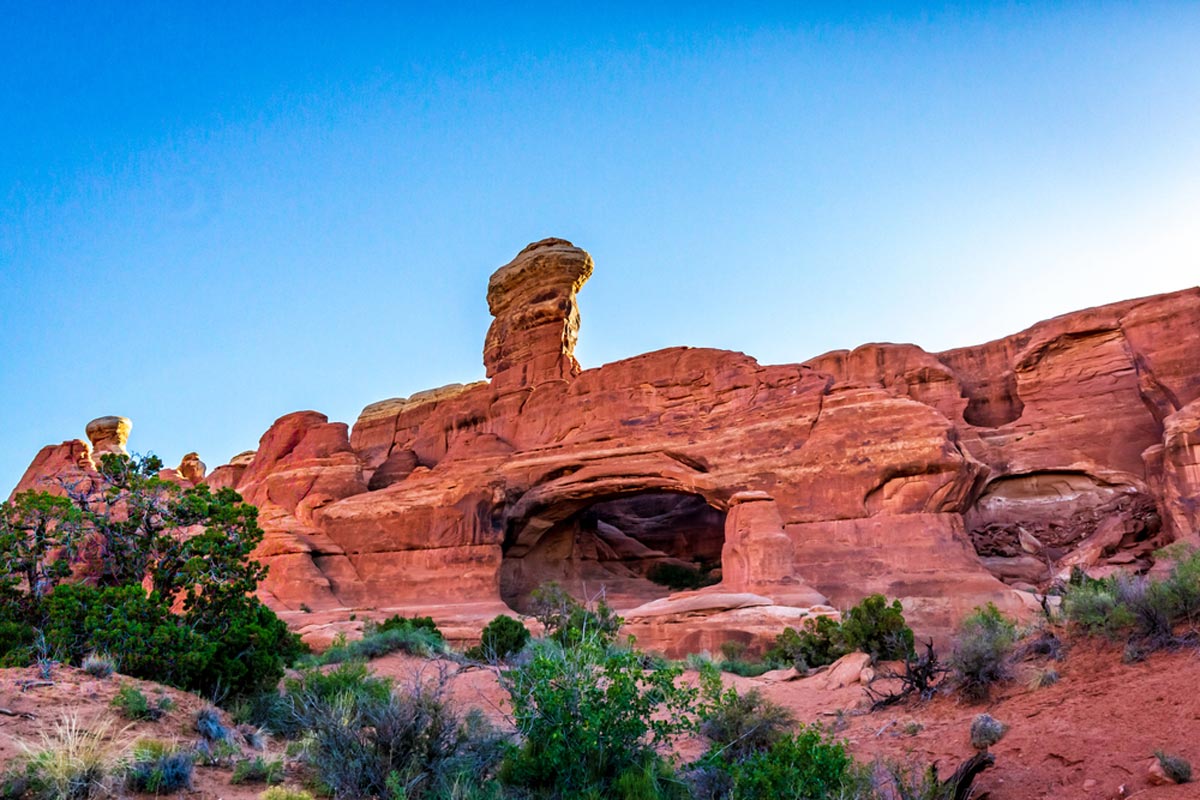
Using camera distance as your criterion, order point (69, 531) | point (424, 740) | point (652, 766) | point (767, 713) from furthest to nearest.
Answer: point (69, 531)
point (767, 713)
point (424, 740)
point (652, 766)

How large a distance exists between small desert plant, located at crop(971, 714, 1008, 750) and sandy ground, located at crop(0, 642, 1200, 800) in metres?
0.09

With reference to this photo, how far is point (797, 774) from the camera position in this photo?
16.4ft

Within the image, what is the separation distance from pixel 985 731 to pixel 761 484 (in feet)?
56.1

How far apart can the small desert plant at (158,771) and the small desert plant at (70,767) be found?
0.33 ft

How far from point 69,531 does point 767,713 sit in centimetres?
968

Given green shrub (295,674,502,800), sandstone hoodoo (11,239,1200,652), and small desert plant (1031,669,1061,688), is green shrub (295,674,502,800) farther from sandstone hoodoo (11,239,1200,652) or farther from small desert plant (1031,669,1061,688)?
sandstone hoodoo (11,239,1200,652)

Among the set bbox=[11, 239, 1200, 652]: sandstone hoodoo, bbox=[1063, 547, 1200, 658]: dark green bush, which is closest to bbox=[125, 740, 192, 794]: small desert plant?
bbox=[1063, 547, 1200, 658]: dark green bush

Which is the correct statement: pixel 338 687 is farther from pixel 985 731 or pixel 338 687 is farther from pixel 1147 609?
pixel 1147 609

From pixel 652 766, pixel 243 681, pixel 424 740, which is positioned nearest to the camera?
pixel 652 766

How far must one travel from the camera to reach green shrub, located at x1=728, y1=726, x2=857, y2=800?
4980mm

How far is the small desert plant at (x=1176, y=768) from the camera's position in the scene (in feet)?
15.9

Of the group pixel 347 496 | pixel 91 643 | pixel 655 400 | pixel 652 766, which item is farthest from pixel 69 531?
pixel 347 496

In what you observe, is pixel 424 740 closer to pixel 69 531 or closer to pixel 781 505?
pixel 69 531

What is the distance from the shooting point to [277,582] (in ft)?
92.8
